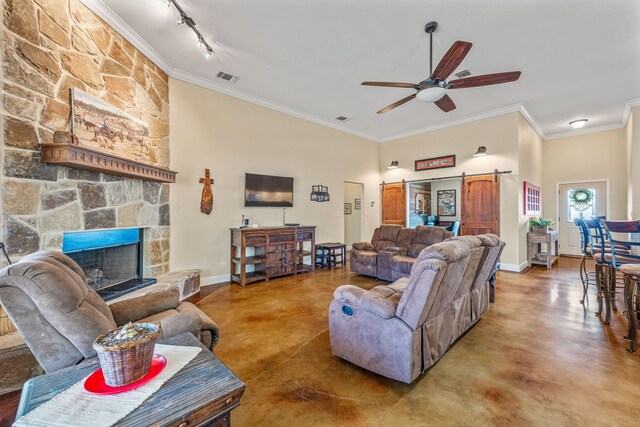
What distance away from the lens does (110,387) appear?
1014 mm

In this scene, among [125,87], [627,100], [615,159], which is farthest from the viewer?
[615,159]

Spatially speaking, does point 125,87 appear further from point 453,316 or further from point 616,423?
point 616,423

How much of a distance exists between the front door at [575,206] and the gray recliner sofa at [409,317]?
7.25 metres

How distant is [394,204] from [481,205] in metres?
2.24

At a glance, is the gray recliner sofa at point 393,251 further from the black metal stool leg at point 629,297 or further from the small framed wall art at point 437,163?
the small framed wall art at point 437,163

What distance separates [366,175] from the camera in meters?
7.70

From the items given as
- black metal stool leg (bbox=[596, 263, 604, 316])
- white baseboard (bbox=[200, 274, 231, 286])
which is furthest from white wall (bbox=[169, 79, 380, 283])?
black metal stool leg (bbox=[596, 263, 604, 316])

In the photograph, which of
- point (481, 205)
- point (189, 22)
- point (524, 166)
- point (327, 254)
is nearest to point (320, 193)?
point (327, 254)

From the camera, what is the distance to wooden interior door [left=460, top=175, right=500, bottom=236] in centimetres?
580

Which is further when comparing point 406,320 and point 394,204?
point 394,204

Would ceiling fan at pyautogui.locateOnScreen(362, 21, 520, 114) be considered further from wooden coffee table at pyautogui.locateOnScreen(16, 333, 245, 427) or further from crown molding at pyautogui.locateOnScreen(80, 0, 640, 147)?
wooden coffee table at pyautogui.locateOnScreen(16, 333, 245, 427)

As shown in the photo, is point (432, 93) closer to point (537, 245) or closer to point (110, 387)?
point (110, 387)

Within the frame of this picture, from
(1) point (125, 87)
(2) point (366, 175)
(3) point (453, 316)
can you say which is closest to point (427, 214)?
(2) point (366, 175)

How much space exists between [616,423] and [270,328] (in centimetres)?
269
